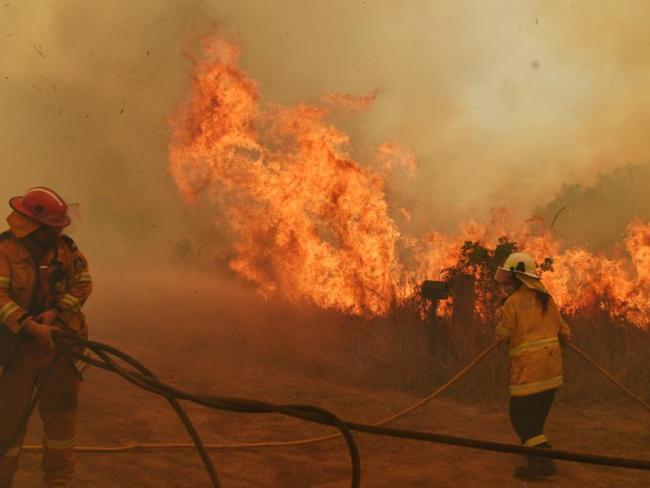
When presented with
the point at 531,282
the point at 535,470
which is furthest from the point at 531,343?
the point at 535,470

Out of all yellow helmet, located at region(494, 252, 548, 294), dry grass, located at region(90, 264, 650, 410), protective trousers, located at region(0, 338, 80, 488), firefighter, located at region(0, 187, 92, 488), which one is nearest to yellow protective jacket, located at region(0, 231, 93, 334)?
firefighter, located at region(0, 187, 92, 488)

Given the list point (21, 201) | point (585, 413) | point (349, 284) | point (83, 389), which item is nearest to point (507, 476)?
point (585, 413)

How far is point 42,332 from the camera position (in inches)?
143

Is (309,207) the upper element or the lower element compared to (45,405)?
upper

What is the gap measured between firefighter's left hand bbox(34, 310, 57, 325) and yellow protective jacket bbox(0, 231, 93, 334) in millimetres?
105

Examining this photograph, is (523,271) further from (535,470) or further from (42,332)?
(42,332)

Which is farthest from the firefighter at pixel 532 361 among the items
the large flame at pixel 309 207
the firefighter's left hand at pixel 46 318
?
the large flame at pixel 309 207

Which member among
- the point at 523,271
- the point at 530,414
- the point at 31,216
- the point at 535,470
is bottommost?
the point at 535,470

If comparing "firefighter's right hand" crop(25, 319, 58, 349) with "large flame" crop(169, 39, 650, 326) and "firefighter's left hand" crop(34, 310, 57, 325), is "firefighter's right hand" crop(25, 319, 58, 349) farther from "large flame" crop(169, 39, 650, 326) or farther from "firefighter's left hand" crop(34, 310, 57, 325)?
"large flame" crop(169, 39, 650, 326)

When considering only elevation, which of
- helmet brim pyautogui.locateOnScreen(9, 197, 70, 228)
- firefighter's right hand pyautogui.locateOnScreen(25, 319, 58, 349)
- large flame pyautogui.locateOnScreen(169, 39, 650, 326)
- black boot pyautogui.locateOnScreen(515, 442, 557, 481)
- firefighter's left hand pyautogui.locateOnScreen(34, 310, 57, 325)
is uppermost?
large flame pyautogui.locateOnScreen(169, 39, 650, 326)

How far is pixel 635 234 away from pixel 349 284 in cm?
679

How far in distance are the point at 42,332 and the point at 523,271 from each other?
386 cm

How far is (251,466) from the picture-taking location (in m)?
5.04

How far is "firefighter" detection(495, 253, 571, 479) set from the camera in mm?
4797
